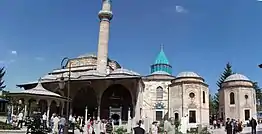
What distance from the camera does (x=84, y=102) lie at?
2978cm

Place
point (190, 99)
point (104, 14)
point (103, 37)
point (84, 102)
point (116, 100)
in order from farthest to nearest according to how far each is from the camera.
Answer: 1. point (104, 14)
2. point (103, 37)
3. point (84, 102)
4. point (116, 100)
5. point (190, 99)

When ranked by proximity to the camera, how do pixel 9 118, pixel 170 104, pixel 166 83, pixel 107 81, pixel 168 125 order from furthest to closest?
pixel 166 83, pixel 170 104, pixel 107 81, pixel 9 118, pixel 168 125

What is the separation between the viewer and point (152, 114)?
30625 mm

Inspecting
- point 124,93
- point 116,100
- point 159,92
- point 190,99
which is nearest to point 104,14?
point 124,93

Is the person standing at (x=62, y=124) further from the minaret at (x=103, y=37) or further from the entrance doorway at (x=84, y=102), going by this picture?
the minaret at (x=103, y=37)

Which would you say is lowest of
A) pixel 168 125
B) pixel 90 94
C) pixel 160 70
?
pixel 168 125

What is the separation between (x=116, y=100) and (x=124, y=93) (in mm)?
1026

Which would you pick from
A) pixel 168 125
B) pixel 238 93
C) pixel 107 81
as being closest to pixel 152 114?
pixel 107 81

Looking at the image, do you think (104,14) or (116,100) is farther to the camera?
(104,14)

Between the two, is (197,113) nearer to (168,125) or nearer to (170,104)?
(170,104)

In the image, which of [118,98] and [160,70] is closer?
[118,98]

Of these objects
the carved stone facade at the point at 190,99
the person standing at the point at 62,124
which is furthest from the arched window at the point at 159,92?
the person standing at the point at 62,124

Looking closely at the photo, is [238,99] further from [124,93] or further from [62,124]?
[62,124]

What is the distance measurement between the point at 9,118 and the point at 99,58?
1279cm
